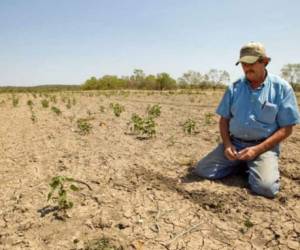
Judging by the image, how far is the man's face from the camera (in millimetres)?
3074

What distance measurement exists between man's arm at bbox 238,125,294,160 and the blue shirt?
7 centimetres

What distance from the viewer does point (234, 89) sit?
11.1 ft

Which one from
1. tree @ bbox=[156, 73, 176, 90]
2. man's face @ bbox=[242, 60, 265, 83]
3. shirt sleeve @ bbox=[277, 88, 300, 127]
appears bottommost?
shirt sleeve @ bbox=[277, 88, 300, 127]

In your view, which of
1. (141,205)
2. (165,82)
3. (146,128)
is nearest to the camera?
(141,205)

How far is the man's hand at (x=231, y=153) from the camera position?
10.4ft

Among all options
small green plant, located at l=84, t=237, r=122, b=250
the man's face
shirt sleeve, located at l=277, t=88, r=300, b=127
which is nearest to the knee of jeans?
shirt sleeve, located at l=277, t=88, r=300, b=127

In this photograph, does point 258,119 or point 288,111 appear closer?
point 288,111

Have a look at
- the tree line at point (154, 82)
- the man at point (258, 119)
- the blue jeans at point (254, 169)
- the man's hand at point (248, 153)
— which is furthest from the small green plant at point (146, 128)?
the tree line at point (154, 82)

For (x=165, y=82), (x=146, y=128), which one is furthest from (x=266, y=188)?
(x=165, y=82)

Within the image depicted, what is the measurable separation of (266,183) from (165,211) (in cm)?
95

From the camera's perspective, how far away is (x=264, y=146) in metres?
3.11

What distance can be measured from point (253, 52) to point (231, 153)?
3.12 feet

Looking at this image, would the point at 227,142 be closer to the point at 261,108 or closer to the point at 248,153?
the point at 248,153

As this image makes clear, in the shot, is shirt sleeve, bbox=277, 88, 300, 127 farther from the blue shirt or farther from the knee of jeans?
the knee of jeans
